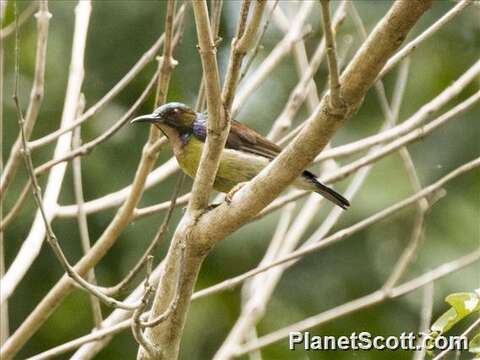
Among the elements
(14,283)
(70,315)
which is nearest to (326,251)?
(70,315)

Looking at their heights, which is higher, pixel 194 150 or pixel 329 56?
pixel 194 150

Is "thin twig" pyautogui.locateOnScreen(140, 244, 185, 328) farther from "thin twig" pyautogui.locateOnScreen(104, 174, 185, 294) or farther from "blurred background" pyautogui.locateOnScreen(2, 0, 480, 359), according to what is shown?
"blurred background" pyautogui.locateOnScreen(2, 0, 480, 359)

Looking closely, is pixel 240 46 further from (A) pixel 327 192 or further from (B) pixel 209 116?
(A) pixel 327 192

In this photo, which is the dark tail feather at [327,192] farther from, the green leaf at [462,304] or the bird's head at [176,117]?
A: the green leaf at [462,304]

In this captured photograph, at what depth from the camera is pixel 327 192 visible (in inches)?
191

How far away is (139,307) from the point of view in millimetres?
3186

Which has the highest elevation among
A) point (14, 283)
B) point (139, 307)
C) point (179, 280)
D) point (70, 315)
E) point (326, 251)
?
point (326, 251)

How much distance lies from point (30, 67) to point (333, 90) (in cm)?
543

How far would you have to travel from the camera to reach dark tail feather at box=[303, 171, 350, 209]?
4.80 metres

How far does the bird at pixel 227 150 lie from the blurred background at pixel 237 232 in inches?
95.8

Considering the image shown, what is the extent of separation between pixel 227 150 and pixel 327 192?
50 centimetres

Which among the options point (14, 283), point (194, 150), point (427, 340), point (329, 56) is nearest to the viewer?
point (329, 56)

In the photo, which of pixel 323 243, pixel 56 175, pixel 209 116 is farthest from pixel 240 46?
pixel 56 175

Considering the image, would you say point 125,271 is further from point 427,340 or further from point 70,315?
point 427,340
